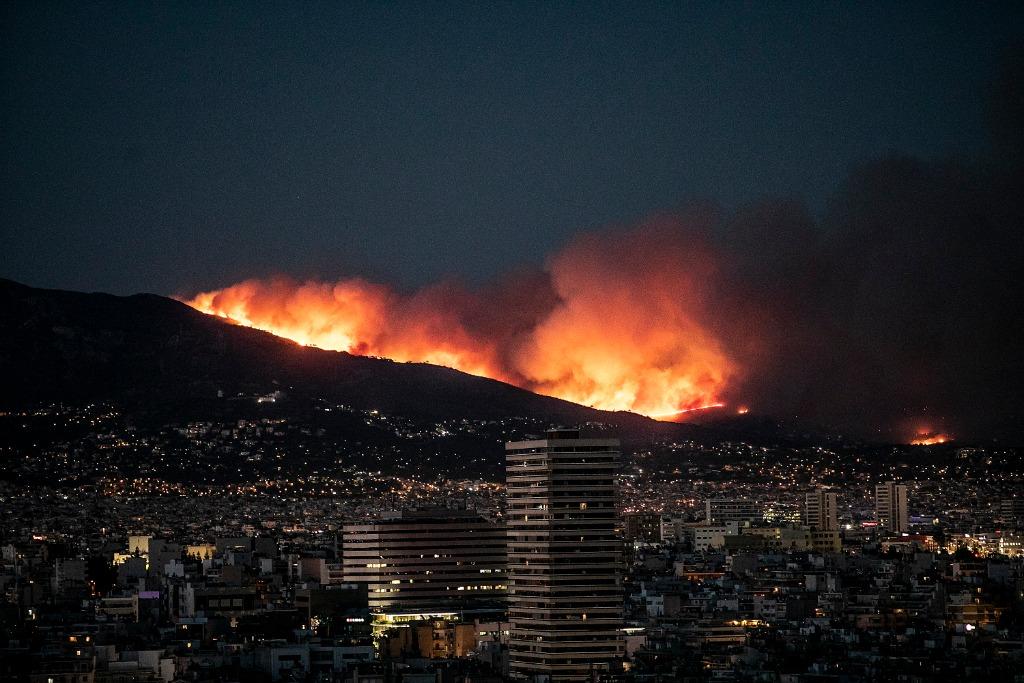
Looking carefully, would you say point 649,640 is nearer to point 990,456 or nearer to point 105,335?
point 990,456

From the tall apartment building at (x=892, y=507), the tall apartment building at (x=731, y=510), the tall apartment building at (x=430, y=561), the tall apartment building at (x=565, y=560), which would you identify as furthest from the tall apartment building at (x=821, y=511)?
the tall apartment building at (x=565, y=560)

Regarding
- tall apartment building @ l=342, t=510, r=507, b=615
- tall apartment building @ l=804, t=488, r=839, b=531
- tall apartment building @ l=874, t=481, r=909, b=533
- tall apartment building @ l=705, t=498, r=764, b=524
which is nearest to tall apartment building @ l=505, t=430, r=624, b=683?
Result: tall apartment building @ l=342, t=510, r=507, b=615

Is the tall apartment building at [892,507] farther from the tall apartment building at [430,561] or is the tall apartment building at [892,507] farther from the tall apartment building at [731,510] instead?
the tall apartment building at [430,561]

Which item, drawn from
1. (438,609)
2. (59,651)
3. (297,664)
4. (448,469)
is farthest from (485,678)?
(448,469)

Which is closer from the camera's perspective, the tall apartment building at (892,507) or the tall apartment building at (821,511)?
the tall apartment building at (821,511)

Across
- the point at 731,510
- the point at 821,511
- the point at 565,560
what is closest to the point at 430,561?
the point at 565,560

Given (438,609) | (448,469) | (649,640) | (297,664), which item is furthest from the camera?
(448,469)

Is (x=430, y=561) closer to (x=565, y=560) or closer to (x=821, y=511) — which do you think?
(x=565, y=560)

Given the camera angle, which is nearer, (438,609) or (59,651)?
(59,651)
